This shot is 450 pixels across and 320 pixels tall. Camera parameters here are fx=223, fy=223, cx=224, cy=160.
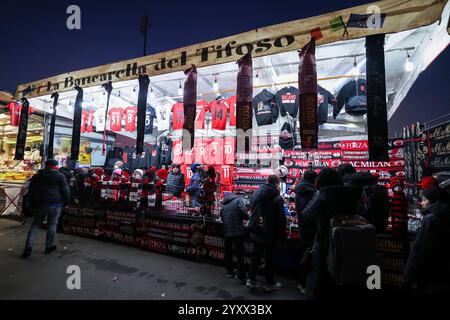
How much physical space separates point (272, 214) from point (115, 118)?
7.96 m

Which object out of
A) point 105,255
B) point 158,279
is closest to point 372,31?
point 158,279

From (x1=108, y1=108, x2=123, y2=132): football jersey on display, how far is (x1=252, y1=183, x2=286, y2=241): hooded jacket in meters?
7.48

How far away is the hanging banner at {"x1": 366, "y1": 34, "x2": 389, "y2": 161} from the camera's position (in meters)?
3.78

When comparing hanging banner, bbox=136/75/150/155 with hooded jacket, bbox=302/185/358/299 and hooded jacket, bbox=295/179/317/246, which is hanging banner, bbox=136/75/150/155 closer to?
hooded jacket, bbox=295/179/317/246

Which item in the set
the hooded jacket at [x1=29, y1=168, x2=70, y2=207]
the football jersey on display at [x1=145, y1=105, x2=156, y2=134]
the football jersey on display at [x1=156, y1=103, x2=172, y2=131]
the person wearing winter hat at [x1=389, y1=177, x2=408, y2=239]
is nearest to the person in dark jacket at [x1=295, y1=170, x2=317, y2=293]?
the person wearing winter hat at [x1=389, y1=177, x2=408, y2=239]

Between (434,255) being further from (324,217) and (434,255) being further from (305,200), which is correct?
(305,200)

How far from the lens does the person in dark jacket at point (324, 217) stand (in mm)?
2714

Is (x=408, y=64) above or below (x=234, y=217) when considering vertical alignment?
above

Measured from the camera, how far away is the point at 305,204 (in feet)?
12.5

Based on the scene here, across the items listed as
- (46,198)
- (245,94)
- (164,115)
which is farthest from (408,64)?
(46,198)

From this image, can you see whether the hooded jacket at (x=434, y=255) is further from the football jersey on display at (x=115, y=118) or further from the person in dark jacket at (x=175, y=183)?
the football jersey on display at (x=115, y=118)

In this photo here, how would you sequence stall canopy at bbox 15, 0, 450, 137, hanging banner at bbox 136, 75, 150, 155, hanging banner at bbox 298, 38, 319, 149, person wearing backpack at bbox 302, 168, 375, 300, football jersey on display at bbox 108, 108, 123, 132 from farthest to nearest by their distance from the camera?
football jersey on display at bbox 108, 108, 123, 132, hanging banner at bbox 136, 75, 150, 155, hanging banner at bbox 298, 38, 319, 149, stall canopy at bbox 15, 0, 450, 137, person wearing backpack at bbox 302, 168, 375, 300

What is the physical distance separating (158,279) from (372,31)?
6007 mm
